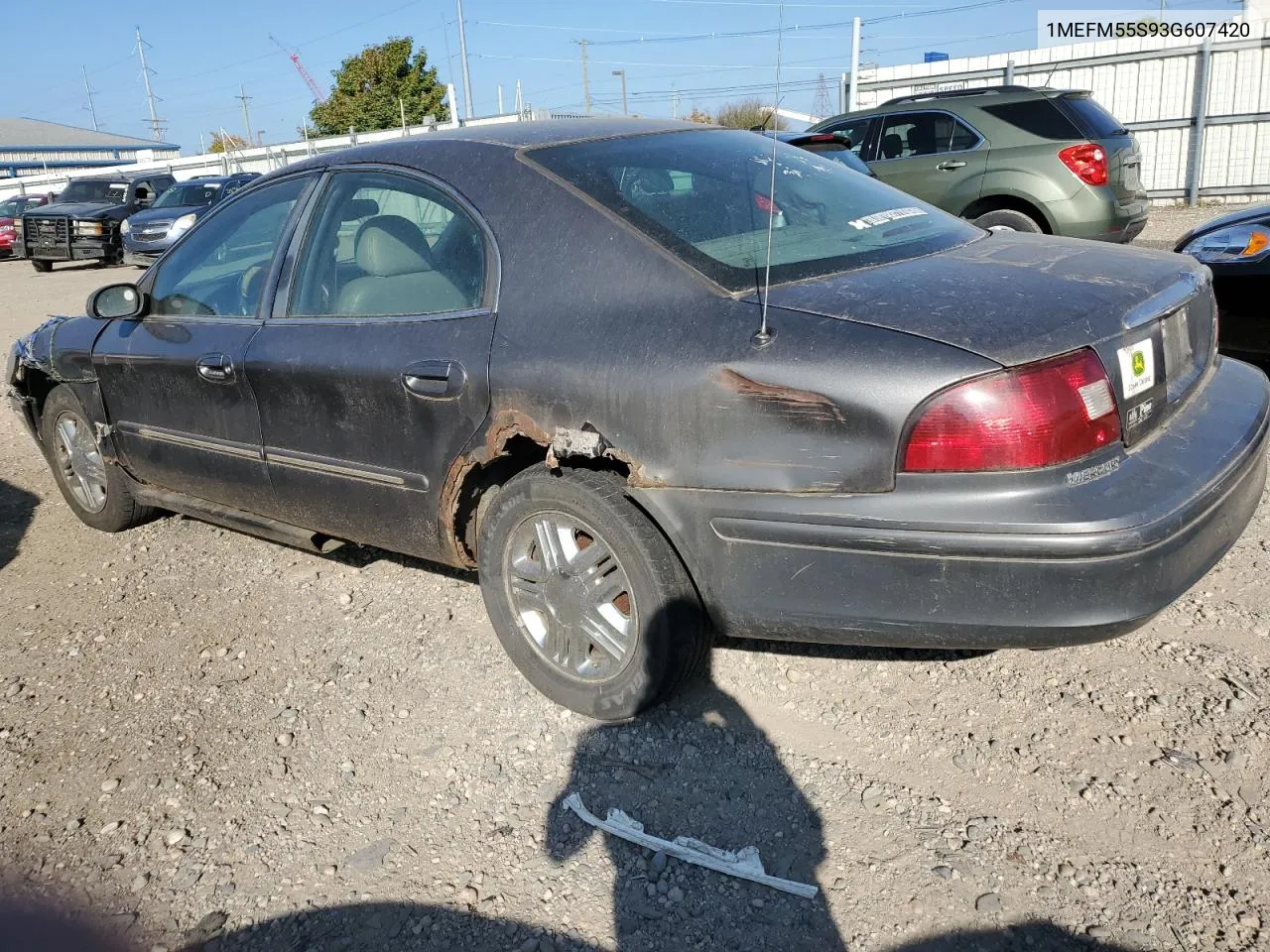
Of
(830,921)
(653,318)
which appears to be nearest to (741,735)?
(830,921)

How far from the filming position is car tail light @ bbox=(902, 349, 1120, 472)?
7.28ft

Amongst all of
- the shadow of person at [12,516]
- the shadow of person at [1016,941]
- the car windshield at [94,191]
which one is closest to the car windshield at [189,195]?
the car windshield at [94,191]

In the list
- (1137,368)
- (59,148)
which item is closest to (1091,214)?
(1137,368)

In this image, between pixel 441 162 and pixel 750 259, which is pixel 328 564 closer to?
pixel 441 162

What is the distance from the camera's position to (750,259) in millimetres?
2729

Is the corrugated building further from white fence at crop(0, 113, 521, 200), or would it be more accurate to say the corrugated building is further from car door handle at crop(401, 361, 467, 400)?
car door handle at crop(401, 361, 467, 400)

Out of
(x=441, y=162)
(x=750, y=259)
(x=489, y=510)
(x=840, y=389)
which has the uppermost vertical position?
(x=441, y=162)

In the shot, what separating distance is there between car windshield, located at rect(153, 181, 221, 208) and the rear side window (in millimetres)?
13702

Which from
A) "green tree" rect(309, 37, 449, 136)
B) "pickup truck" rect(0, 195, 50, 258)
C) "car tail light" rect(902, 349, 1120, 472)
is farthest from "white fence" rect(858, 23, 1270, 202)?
"green tree" rect(309, 37, 449, 136)

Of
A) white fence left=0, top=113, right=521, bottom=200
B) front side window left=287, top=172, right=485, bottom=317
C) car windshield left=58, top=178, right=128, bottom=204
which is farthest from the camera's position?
white fence left=0, top=113, right=521, bottom=200

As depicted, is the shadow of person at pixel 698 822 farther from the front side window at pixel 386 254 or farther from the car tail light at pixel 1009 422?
the front side window at pixel 386 254

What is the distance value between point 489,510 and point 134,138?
9665 cm

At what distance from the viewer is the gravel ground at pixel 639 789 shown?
2.23 m

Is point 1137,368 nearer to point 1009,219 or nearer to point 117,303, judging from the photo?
point 117,303
